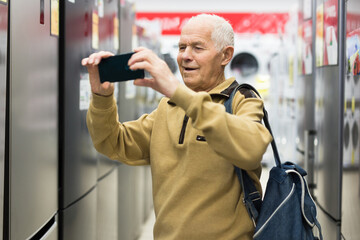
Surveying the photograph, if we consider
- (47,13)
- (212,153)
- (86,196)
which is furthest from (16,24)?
(86,196)

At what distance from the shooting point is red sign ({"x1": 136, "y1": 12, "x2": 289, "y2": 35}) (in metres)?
10.6

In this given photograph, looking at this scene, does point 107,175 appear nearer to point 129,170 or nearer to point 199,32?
point 129,170

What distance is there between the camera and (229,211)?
1.68 m

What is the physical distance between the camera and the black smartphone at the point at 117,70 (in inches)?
59.9

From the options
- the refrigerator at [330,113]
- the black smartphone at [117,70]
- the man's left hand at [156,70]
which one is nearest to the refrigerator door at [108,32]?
the refrigerator at [330,113]

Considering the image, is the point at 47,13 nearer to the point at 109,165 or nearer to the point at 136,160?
the point at 136,160

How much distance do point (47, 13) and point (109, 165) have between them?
173cm

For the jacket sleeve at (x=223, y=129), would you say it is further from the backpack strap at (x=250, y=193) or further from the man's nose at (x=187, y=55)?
the man's nose at (x=187, y=55)

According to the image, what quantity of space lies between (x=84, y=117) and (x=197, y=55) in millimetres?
1330

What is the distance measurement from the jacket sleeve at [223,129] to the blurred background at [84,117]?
656 millimetres

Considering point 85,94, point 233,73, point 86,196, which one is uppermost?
point 233,73

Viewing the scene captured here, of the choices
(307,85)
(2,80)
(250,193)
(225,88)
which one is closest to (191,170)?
(250,193)

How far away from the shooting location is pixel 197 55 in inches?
67.9

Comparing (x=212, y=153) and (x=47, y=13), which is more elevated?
(x=47, y=13)
